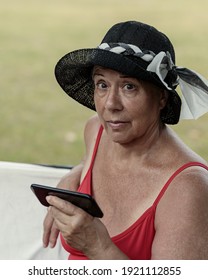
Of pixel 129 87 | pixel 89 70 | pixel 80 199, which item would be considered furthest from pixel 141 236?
pixel 89 70

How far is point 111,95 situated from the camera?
240cm

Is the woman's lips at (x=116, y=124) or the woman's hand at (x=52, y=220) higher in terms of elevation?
the woman's lips at (x=116, y=124)

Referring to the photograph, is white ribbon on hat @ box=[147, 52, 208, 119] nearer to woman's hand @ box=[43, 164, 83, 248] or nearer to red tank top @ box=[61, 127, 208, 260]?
red tank top @ box=[61, 127, 208, 260]

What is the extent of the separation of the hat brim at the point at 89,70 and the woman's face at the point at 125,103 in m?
0.04

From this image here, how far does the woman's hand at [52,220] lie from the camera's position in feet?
9.29

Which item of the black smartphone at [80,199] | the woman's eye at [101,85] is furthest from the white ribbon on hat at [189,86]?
the black smartphone at [80,199]

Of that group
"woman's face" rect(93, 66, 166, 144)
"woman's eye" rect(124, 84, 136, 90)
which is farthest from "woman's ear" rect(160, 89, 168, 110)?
"woman's eye" rect(124, 84, 136, 90)

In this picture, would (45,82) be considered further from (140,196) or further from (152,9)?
(140,196)

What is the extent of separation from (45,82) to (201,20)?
3.10m

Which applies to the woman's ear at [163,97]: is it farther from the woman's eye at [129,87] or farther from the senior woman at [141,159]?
the woman's eye at [129,87]

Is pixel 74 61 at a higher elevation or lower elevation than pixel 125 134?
higher

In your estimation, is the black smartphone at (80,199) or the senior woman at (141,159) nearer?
the black smartphone at (80,199)

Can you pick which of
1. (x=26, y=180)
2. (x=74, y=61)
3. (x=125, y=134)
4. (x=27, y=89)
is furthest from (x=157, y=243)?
(x=27, y=89)

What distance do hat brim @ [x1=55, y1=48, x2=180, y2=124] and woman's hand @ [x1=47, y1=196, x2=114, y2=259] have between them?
1.41ft
